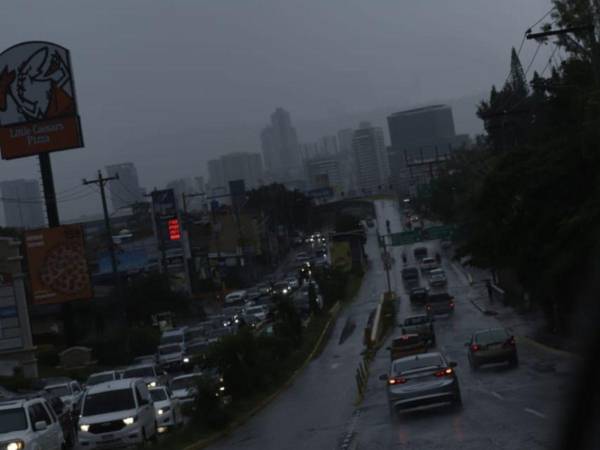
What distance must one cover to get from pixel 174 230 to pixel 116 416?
72.2 m

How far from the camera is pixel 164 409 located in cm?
2962

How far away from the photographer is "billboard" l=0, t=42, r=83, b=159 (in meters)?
60.9

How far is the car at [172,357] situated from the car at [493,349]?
22791 millimetres

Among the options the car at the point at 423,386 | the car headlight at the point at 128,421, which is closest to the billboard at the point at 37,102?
the car headlight at the point at 128,421

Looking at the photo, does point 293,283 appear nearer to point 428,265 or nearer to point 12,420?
point 428,265

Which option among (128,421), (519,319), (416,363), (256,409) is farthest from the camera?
(519,319)

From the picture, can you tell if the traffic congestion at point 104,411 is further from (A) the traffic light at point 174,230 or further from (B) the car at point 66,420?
(A) the traffic light at point 174,230

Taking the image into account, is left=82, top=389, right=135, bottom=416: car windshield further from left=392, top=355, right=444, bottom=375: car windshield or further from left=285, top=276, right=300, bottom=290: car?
left=285, top=276, right=300, bottom=290: car

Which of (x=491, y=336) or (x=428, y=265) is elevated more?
(x=491, y=336)

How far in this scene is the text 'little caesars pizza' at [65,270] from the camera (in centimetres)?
5550

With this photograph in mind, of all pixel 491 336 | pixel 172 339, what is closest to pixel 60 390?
pixel 491 336

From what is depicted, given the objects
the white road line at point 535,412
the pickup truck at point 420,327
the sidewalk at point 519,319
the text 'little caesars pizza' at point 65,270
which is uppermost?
the text 'little caesars pizza' at point 65,270

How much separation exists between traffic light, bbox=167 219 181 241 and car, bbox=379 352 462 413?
72141 mm

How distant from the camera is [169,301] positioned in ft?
272
